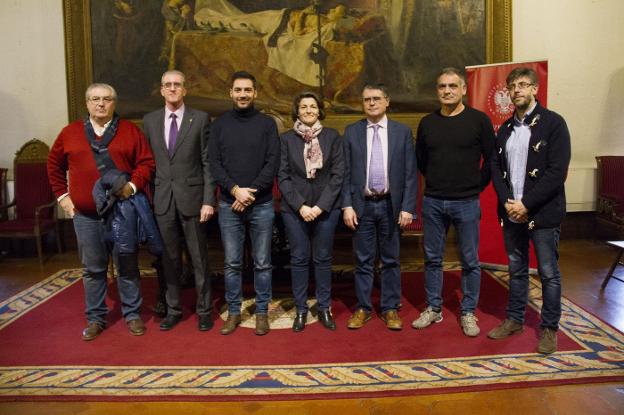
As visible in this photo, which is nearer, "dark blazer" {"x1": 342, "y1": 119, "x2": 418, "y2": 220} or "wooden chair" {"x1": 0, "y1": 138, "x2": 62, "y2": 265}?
"dark blazer" {"x1": 342, "y1": 119, "x2": 418, "y2": 220}

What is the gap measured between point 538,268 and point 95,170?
296 centimetres

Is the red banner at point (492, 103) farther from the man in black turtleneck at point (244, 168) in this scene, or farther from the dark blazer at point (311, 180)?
the man in black turtleneck at point (244, 168)

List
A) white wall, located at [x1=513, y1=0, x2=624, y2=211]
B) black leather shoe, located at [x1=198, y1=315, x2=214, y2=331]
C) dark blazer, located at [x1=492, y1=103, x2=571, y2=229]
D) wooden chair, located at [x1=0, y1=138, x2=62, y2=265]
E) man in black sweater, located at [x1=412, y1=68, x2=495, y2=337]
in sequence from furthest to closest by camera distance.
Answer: white wall, located at [x1=513, y1=0, x2=624, y2=211]
wooden chair, located at [x1=0, y1=138, x2=62, y2=265]
black leather shoe, located at [x1=198, y1=315, x2=214, y2=331]
man in black sweater, located at [x1=412, y1=68, x2=495, y2=337]
dark blazer, located at [x1=492, y1=103, x2=571, y2=229]

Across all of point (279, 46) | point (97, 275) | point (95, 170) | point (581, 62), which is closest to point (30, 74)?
point (279, 46)

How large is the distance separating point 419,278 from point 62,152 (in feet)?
11.0

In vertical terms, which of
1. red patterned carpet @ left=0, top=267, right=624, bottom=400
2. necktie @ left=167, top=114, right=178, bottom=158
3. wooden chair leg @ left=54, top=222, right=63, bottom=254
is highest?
necktie @ left=167, top=114, right=178, bottom=158

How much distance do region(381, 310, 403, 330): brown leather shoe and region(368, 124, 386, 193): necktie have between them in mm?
908

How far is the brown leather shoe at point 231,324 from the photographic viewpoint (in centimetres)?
377

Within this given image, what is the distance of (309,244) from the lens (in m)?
3.71

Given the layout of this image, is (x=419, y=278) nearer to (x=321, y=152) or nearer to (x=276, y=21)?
(x=321, y=152)

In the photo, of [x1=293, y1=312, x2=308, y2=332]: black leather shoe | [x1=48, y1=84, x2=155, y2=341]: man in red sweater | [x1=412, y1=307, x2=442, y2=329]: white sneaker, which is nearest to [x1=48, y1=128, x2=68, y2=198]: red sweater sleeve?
[x1=48, y1=84, x2=155, y2=341]: man in red sweater

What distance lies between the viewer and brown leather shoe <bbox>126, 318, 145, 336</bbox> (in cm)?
377

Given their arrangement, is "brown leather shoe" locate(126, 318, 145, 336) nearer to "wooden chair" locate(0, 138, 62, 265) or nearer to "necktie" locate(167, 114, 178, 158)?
"necktie" locate(167, 114, 178, 158)

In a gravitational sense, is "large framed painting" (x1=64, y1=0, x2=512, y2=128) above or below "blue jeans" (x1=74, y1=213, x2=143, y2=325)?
above
